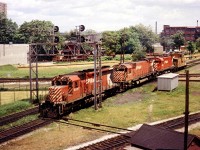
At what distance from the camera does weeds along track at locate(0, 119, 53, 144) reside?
25653mm

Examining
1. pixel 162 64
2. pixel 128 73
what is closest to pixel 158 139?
pixel 128 73

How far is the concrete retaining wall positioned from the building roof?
70.7 metres

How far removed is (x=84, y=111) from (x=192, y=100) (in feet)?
48.5

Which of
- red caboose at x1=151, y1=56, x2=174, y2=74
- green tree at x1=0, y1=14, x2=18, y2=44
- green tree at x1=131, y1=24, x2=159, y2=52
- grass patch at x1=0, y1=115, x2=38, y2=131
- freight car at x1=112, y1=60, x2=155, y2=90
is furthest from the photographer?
green tree at x1=131, y1=24, x2=159, y2=52

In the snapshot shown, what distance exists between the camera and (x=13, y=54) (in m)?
85.9

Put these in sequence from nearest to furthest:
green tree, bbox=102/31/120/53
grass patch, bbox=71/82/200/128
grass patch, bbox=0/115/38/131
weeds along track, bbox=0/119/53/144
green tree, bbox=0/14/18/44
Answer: weeds along track, bbox=0/119/53/144 < grass patch, bbox=0/115/38/131 < grass patch, bbox=71/82/200/128 < green tree, bbox=102/31/120/53 < green tree, bbox=0/14/18/44

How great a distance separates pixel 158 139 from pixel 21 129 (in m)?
14.6

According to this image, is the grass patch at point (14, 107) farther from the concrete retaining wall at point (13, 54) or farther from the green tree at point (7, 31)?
the green tree at point (7, 31)

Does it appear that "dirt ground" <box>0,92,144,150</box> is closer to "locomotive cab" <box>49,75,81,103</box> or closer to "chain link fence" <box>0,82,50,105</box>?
"locomotive cab" <box>49,75,81,103</box>

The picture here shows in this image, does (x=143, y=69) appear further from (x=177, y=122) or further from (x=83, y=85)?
(x=177, y=122)

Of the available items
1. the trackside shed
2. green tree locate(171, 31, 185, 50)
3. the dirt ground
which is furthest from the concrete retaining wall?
green tree locate(171, 31, 185, 50)

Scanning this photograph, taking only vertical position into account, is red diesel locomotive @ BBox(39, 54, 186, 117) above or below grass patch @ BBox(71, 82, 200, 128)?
above

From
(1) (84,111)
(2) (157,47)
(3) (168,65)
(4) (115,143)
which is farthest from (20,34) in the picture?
(4) (115,143)

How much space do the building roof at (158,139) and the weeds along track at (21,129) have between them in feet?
40.2
